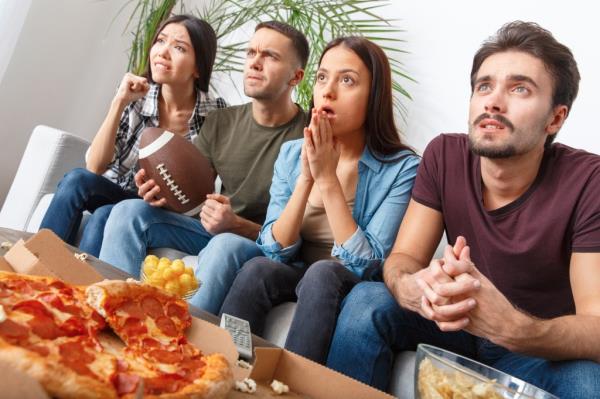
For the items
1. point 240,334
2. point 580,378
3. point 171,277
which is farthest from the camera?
point 171,277

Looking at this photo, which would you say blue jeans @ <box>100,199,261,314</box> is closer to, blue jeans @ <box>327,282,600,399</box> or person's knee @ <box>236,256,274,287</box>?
person's knee @ <box>236,256,274,287</box>

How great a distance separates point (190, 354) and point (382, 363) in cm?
73

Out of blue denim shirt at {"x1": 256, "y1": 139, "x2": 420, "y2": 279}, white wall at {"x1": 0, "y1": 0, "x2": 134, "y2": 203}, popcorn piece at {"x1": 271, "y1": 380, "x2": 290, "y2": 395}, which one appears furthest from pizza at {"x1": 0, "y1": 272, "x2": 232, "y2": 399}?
white wall at {"x1": 0, "y1": 0, "x2": 134, "y2": 203}

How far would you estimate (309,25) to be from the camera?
3.10m

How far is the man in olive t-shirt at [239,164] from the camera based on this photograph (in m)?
2.17

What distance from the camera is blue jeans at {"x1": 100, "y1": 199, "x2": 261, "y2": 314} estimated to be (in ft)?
6.09

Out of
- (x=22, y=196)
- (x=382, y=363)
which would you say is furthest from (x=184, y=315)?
(x=22, y=196)

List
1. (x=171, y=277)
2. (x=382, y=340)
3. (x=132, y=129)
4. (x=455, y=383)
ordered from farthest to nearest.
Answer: (x=132, y=129), (x=382, y=340), (x=171, y=277), (x=455, y=383)

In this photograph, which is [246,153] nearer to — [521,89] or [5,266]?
[521,89]

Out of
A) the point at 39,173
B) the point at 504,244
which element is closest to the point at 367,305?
the point at 504,244

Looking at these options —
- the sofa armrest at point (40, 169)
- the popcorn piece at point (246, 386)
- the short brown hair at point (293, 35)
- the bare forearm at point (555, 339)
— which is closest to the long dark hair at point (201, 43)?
the short brown hair at point (293, 35)

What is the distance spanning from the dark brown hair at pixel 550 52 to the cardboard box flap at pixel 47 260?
1059 millimetres

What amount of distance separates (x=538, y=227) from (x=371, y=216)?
1.71 ft

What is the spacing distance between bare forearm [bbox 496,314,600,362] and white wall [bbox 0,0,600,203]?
123 centimetres
